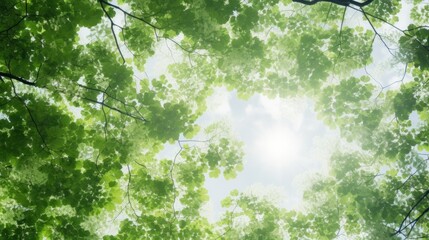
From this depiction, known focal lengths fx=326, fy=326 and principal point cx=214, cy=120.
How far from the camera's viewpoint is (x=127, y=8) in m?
7.39

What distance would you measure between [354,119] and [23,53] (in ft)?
22.5

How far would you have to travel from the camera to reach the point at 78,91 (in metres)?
6.05

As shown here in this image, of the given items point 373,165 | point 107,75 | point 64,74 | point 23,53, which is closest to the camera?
point 23,53

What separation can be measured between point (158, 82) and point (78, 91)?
1737 millimetres

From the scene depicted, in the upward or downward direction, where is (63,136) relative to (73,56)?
downward

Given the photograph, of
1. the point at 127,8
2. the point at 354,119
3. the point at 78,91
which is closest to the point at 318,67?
the point at 354,119

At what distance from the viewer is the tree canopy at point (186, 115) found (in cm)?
557

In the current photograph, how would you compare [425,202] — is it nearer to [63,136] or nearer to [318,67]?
[318,67]

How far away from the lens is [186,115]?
6805 mm

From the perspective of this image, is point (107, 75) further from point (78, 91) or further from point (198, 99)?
point (198, 99)

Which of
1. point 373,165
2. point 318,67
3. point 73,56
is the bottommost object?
point 373,165

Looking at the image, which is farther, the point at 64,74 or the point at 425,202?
the point at 425,202

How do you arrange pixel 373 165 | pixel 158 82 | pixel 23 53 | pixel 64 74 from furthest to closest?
pixel 373 165
pixel 158 82
pixel 64 74
pixel 23 53

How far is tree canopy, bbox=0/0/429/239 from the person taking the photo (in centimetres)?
557
